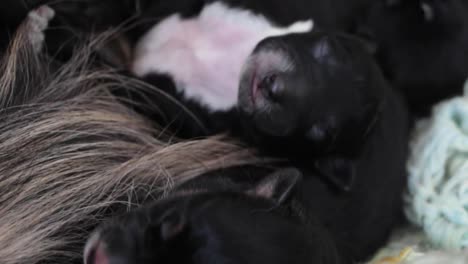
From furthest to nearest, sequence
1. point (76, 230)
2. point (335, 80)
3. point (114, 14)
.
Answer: point (114, 14)
point (335, 80)
point (76, 230)

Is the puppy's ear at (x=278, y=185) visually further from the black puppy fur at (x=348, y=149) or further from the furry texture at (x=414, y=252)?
the furry texture at (x=414, y=252)

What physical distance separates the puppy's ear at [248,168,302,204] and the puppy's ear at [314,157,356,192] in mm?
131

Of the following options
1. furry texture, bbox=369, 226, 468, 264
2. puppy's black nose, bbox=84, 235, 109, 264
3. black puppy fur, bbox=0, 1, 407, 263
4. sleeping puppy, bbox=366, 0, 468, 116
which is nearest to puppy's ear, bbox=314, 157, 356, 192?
black puppy fur, bbox=0, 1, 407, 263

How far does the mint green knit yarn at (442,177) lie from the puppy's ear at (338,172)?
0.11 metres

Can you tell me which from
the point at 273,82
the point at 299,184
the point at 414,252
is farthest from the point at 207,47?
the point at 414,252

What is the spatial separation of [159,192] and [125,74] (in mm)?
241

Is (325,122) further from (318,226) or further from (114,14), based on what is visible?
(114,14)

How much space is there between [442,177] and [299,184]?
257 millimetres

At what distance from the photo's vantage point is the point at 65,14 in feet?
3.38

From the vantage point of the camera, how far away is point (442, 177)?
40.6 inches

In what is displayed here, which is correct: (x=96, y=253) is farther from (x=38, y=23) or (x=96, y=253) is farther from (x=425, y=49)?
(x=425, y=49)

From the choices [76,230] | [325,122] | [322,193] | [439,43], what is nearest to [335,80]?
[325,122]

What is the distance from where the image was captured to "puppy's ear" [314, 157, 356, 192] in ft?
3.27

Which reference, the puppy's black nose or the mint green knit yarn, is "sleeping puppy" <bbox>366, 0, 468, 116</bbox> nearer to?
the mint green knit yarn
